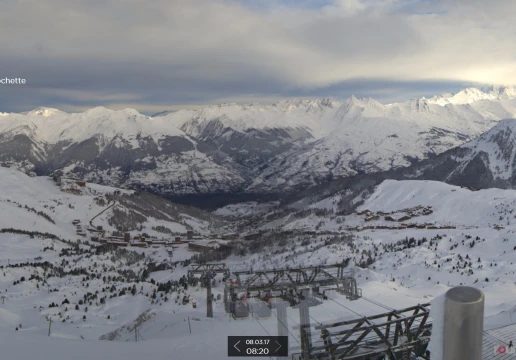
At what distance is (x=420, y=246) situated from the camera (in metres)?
58.4

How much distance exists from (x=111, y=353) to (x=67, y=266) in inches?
2200

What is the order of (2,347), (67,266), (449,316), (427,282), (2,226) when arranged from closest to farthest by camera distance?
(449,316), (2,347), (427,282), (67,266), (2,226)

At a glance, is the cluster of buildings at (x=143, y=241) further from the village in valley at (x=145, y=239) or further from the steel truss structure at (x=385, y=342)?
the steel truss structure at (x=385, y=342)

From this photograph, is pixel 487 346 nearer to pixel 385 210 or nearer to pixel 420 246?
pixel 420 246

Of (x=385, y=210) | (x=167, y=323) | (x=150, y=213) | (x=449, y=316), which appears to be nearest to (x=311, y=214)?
(x=385, y=210)

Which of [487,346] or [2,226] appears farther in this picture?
[2,226]

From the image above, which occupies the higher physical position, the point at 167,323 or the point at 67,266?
the point at 167,323

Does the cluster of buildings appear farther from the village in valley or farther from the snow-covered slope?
the snow-covered slope
